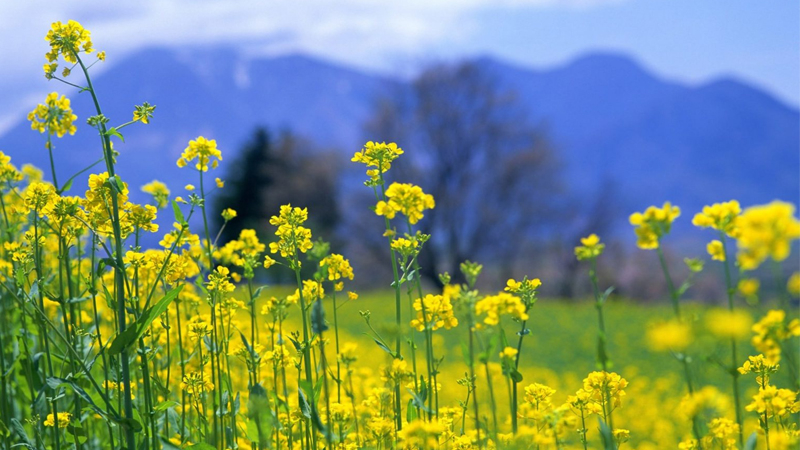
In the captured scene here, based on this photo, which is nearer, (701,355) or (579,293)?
(701,355)

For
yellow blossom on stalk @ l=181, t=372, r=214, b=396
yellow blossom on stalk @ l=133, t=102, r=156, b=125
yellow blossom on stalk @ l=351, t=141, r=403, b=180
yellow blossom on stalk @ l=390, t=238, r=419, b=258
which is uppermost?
yellow blossom on stalk @ l=133, t=102, r=156, b=125

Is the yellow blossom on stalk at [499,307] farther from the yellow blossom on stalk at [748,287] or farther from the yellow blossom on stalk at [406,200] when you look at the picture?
the yellow blossom on stalk at [748,287]

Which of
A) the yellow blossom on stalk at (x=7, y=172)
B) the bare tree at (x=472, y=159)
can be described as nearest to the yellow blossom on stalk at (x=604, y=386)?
the yellow blossom on stalk at (x=7, y=172)

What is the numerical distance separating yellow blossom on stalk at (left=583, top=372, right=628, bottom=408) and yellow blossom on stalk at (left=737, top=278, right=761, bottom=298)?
74cm

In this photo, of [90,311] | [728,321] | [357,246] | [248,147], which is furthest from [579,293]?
[728,321]

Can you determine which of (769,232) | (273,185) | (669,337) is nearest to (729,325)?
(669,337)

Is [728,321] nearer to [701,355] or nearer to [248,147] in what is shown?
[701,355]

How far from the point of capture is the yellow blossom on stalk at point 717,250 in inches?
73.4

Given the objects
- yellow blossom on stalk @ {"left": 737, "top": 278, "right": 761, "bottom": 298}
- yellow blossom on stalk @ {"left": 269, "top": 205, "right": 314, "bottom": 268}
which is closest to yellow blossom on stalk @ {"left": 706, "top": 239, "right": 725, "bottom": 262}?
yellow blossom on stalk @ {"left": 737, "top": 278, "right": 761, "bottom": 298}

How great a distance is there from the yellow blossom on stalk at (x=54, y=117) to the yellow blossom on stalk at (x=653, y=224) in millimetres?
2347

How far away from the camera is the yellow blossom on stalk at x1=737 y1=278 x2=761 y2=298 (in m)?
1.56

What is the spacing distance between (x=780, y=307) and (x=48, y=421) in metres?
2.55

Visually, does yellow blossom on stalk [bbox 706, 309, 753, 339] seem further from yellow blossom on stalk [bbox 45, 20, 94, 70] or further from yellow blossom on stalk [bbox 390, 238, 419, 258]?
yellow blossom on stalk [bbox 45, 20, 94, 70]

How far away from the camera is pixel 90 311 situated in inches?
174
